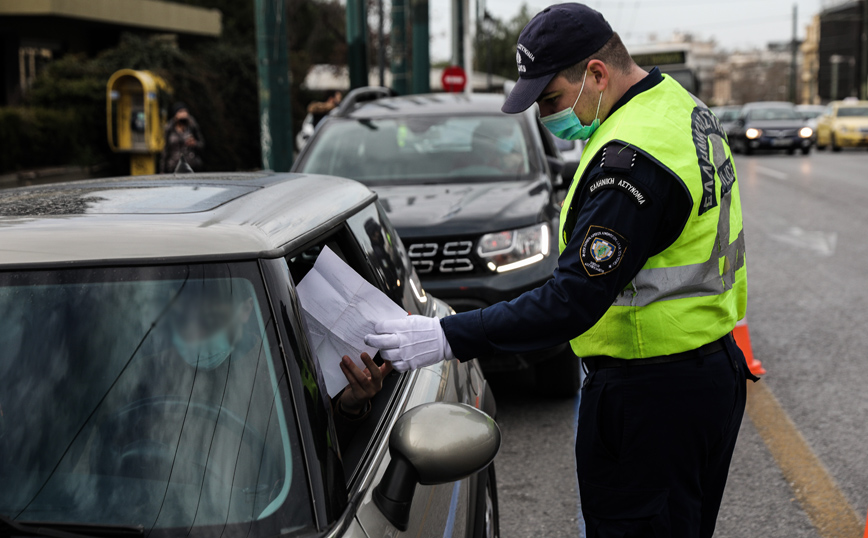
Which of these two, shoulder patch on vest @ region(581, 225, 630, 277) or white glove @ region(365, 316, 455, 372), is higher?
shoulder patch on vest @ region(581, 225, 630, 277)

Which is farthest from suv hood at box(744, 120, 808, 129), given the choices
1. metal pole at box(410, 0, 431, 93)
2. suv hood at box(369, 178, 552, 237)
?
suv hood at box(369, 178, 552, 237)

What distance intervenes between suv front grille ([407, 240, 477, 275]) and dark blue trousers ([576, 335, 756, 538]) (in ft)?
9.41

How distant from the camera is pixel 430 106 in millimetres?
7062

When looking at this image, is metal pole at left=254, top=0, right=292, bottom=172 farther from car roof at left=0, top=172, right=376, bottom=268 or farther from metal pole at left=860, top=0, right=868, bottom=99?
metal pole at left=860, top=0, right=868, bottom=99

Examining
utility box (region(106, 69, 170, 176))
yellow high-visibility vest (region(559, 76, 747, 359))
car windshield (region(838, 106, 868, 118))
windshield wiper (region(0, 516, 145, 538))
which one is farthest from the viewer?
car windshield (region(838, 106, 868, 118))

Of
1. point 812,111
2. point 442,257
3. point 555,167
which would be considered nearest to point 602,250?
point 442,257

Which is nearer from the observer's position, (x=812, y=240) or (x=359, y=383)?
(x=359, y=383)

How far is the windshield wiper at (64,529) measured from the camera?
5.29ft

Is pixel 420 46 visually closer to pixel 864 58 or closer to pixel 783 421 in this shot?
pixel 783 421

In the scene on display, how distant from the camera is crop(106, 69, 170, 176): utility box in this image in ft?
55.8

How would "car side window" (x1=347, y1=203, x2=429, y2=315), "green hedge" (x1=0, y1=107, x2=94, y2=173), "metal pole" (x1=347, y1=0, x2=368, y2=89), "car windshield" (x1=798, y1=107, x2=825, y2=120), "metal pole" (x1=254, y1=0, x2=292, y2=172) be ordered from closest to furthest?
"car side window" (x1=347, y1=203, x2=429, y2=315) → "metal pole" (x1=254, y1=0, x2=292, y2=172) → "green hedge" (x1=0, y1=107, x2=94, y2=173) → "metal pole" (x1=347, y1=0, x2=368, y2=89) → "car windshield" (x1=798, y1=107, x2=825, y2=120)

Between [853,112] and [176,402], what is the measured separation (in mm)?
34811

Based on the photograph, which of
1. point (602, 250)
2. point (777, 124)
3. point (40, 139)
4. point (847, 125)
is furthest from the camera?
point (847, 125)

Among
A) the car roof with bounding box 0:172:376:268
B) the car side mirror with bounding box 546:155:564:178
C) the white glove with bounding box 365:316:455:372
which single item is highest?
the car roof with bounding box 0:172:376:268
